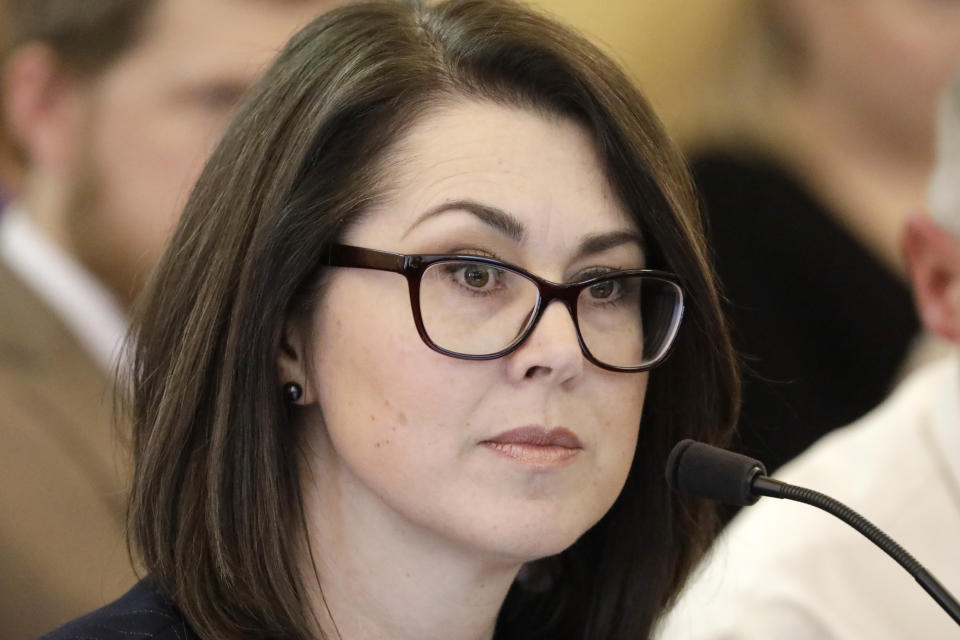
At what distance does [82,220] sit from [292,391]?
1.45 metres

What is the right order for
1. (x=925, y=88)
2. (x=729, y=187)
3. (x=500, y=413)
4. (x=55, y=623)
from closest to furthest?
(x=500, y=413) → (x=55, y=623) → (x=729, y=187) → (x=925, y=88)

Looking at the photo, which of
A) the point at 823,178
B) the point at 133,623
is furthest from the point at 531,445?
the point at 823,178

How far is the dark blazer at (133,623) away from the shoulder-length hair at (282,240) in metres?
0.02

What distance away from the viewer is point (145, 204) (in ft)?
10.5

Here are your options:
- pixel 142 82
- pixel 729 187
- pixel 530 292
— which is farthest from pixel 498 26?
pixel 729 187

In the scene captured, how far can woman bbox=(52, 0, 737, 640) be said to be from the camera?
1.67 metres

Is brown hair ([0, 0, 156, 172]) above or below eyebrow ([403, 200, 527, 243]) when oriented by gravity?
above

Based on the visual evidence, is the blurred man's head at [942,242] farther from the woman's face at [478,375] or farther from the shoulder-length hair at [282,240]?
the woman's face at [478,375]

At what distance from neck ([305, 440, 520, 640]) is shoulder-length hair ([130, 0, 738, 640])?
32 mm

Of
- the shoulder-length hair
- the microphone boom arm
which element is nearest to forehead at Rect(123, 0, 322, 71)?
the shoulder-length hair

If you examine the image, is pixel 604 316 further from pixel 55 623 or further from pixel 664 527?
pixel 55 623

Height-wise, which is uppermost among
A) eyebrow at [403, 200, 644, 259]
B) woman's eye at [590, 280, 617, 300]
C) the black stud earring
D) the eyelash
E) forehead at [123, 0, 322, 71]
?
forehead at [123, 0, 322, 71]

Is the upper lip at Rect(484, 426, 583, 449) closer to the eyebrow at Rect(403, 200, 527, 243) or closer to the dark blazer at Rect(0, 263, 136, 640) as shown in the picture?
the eyebrow at Rect(403, 200, 527, 243)

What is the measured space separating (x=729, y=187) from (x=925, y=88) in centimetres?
78
